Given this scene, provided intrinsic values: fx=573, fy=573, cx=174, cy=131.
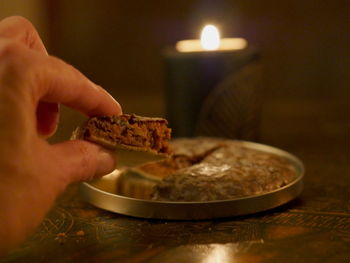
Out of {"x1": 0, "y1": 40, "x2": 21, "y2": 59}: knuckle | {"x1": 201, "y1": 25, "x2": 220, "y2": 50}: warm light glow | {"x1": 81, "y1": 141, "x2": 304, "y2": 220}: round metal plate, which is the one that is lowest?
{"x1": 81, "y1": 141, "x2": 304, "y2": 220}: round metal plate

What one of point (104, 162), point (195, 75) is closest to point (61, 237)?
point (104, 162)

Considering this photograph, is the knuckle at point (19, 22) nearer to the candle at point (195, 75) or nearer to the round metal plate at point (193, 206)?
the round metal plate at point (193, 206)

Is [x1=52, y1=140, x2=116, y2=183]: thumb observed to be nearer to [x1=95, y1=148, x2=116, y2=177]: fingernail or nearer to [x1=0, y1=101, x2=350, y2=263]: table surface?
[x1=95, y1=148, x2=116, y2=177]: fingernail

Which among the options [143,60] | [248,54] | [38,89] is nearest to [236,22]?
[143,60]

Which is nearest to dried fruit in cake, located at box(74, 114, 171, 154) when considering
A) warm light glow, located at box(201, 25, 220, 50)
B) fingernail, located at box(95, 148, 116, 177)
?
fingernail, located at box(95, 148, 116, 177)

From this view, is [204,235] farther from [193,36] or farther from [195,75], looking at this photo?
[193,36]
